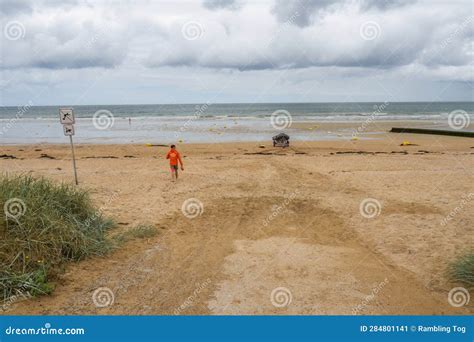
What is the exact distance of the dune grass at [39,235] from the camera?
20.9 ft

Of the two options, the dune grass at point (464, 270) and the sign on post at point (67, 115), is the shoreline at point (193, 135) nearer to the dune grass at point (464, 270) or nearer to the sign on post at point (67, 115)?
the sign on post at point (67, 115)

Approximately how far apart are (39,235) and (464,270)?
7.33 metres

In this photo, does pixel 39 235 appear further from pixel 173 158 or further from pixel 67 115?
pixel 173 158

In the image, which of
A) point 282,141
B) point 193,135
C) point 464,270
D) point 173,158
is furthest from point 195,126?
point 464,270

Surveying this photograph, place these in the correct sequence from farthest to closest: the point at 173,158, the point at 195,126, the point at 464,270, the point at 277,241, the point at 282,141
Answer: the point at 195,126, the point at 282,141, the point at 173,158, the point at 277,241, the point at 464,270

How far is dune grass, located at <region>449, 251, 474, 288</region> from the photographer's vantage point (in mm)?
6625

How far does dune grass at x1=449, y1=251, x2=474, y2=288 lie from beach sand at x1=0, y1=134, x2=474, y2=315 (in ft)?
0.71

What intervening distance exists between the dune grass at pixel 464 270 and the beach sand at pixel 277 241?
0.22 meters

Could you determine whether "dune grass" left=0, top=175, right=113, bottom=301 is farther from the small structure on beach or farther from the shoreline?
the shoreline

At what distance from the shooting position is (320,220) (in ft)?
34.3

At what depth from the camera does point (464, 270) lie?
6762 millimetres

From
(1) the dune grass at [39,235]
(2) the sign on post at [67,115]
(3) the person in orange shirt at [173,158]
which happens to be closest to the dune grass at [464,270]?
(1) the dune grass at [39,235]

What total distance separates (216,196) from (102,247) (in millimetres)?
5073

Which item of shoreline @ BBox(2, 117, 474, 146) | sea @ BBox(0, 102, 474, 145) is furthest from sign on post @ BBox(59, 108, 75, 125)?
sea @ BBox(0, 102, 474, 145)
